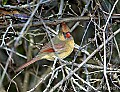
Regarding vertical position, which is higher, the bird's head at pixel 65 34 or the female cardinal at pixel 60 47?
the bird's head at pixel 65 34

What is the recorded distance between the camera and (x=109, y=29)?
322 cm

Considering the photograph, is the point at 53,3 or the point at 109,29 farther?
the point at 53,3

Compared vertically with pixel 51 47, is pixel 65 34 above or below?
above

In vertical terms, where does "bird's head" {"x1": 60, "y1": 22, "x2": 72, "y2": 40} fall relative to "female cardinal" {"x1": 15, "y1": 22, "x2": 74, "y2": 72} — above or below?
above

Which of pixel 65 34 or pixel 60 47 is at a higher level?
pixel 65 34

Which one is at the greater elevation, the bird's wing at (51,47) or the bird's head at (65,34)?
the bird's head at (65,34)

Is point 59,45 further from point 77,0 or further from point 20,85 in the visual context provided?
point 20,85

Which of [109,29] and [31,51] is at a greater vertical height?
[109,29]

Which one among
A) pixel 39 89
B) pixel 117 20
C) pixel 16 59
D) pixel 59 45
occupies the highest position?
pixel 117 20

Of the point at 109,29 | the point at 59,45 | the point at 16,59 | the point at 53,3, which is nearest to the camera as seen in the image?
the point at 109,29

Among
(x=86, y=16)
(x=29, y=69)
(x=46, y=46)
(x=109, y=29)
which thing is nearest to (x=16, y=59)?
(x=29, y=69)

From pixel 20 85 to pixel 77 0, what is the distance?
4.85 ft

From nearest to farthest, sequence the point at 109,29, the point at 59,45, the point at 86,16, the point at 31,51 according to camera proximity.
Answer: the point at 109,29, the point at 86,16, the point at 59,45, the point at 31,51

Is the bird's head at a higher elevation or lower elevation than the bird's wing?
higher
